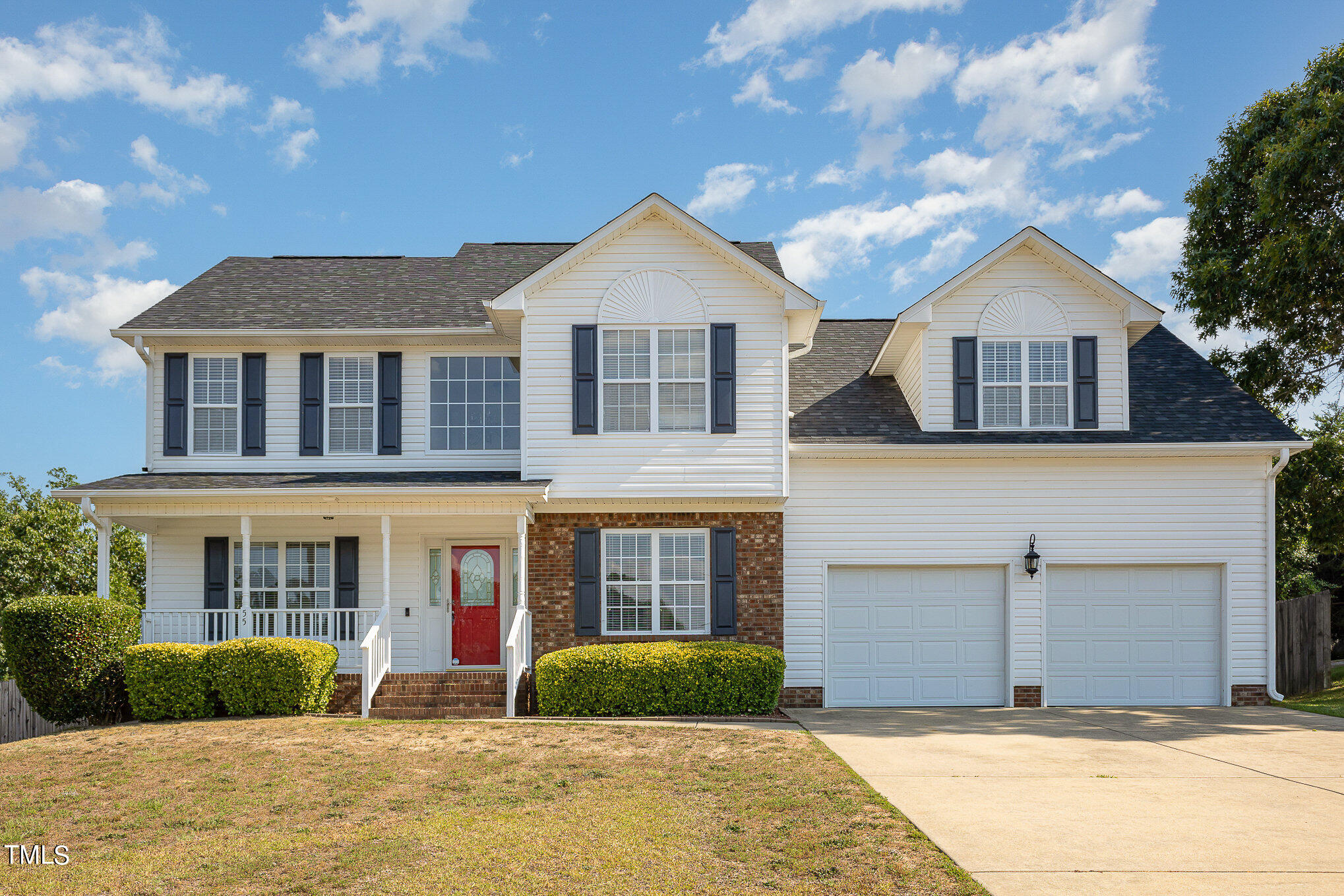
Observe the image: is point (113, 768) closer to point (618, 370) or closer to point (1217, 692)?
point (618, 370)

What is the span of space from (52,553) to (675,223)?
23.2m

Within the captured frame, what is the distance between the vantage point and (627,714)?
13648 mm

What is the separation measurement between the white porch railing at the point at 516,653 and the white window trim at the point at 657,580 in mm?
1177

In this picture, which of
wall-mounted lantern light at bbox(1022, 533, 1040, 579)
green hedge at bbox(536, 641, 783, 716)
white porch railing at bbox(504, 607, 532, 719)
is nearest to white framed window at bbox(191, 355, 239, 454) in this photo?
white porch railing at bbox(504, 607, 532, 719)

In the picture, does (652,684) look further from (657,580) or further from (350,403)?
(350,403)

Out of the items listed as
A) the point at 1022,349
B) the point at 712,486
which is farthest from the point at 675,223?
the point at 1022,349

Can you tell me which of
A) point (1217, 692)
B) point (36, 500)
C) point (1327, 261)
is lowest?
point (1217, 692)

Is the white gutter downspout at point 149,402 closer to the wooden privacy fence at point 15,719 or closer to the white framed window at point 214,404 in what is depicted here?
the white framed window at point 214,404

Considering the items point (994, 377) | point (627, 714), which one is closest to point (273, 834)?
point (627, 714)

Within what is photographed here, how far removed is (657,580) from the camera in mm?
15352

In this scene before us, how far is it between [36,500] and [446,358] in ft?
67.9

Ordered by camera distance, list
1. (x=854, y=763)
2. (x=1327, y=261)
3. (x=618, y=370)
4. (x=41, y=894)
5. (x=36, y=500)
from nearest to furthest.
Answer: (x=41, y=894) < (x=854, y=763) < (x=618, y=370) < (x=1327, y=261) < (x=36, y=500)

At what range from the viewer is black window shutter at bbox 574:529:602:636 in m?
15.1

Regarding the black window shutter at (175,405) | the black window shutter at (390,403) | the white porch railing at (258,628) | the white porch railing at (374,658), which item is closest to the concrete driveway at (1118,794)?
the white porch railing at (374,658)
